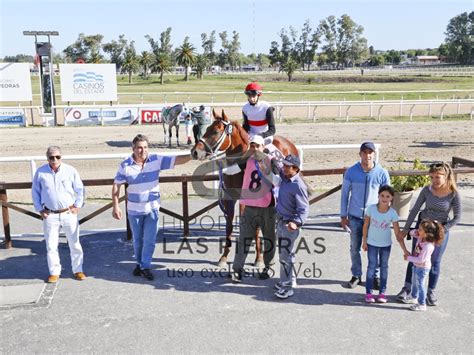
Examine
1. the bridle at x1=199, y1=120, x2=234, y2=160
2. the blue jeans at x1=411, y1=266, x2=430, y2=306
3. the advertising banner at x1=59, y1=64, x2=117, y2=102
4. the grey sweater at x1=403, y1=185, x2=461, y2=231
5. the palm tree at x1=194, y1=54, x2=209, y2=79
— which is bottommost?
the blue jeans at x1=411, y1=266, x2=430, y2=306

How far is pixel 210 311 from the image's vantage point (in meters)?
5.12

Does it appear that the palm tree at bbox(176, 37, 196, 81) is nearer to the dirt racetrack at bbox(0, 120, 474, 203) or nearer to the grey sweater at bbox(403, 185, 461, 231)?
the dirt racetrack at bbox(0, 120, 474, 203)

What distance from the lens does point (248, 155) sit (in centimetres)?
609

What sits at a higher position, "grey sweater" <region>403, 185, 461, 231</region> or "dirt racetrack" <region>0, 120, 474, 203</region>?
"grey sweater" <region>403, 185, 461, 231</region>

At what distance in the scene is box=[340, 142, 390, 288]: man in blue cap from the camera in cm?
547

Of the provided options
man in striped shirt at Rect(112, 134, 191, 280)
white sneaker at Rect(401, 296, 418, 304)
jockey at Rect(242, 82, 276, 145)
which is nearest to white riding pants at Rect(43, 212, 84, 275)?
man in striped shirt at Rect(112, 134, 191, 280)

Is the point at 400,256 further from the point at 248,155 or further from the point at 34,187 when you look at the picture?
the point at 34,187

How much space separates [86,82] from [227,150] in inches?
848

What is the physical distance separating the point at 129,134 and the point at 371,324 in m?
17.2

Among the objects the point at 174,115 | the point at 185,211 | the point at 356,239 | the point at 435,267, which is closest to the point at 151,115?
the point at 174,115

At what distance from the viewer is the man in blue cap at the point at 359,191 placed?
5.47 m

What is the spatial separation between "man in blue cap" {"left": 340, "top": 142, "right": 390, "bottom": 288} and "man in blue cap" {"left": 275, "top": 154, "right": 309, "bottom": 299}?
59 cm

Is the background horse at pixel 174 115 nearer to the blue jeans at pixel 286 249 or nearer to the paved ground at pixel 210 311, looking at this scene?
the paved ground at pixel 210 311

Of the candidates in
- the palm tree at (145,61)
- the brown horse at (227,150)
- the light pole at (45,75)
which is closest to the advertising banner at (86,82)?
the light pole at (45,75)
